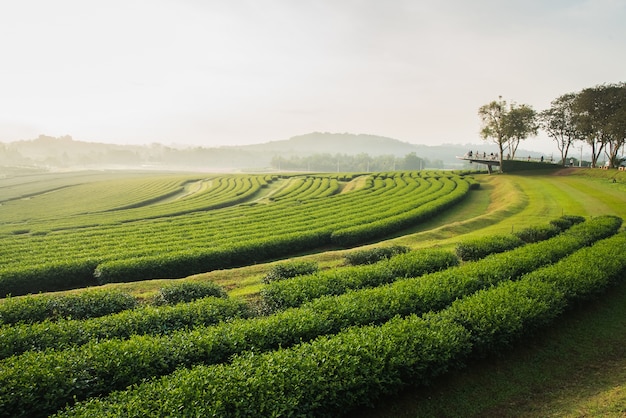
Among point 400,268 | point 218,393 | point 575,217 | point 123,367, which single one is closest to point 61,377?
point 123,367

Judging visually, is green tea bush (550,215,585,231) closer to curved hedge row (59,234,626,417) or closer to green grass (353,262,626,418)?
green grass (353,262,626,418)

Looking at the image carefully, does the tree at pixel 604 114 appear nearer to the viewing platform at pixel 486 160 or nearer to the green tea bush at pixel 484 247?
the viewing platform at pixel 486 160

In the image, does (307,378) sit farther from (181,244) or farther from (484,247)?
(181,244)

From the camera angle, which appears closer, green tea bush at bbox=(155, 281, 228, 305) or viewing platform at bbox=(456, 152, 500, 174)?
green tea bush at bbox=(155, 281, 228, 305)

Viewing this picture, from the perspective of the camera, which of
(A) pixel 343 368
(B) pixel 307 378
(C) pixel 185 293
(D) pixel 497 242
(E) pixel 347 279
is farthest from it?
(D) pixel 497 242

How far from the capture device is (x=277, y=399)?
258 inches

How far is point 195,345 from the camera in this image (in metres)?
8.82

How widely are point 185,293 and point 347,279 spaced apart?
6.14m

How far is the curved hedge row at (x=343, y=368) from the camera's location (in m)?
6.41

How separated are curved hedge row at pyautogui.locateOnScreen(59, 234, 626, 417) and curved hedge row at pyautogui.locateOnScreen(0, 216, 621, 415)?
90 centimetres

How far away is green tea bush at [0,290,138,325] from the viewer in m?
11.4

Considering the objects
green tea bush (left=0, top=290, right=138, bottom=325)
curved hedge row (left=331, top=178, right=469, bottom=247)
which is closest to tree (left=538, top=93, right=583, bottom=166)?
curved hedge row (left=331, top=178, right=469, bottom=247)

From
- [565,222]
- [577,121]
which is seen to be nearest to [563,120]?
[577,121]

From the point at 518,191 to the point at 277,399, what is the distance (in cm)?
3963
